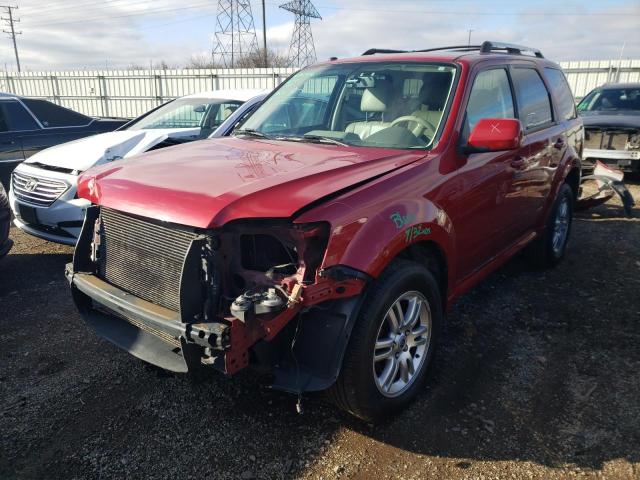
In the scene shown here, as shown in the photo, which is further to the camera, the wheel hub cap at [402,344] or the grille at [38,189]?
the grille at [38,189]

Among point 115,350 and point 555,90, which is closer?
point 115,350

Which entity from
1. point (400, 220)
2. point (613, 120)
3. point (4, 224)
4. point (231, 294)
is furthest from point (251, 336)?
point (613, 120)

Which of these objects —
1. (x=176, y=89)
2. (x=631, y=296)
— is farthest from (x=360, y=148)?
(x=176, y=89)

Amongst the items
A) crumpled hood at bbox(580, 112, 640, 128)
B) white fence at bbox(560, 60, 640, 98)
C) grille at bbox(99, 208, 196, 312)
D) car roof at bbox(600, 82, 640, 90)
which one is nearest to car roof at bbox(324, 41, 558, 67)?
grille at bbox(99, 208, 196, 312)

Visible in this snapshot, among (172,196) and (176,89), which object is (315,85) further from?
(176,89)

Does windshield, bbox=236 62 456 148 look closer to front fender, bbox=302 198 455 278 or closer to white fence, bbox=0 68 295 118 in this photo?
front fender, bbox=302 198 455 278

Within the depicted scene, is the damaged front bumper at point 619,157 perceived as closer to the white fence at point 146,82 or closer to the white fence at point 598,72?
the white fence at point 598,72

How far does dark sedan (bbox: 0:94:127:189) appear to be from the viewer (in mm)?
7031

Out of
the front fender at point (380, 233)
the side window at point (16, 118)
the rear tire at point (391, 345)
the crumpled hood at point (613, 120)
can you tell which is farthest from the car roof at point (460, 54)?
the crumpled hood at point (613, 120)

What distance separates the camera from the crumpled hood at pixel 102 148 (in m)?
5.23

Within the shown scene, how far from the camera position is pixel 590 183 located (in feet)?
27.1

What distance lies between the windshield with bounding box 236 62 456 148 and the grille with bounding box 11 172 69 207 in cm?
219

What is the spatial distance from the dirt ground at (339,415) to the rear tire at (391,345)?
19 cm

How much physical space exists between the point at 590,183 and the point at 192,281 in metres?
7.85
